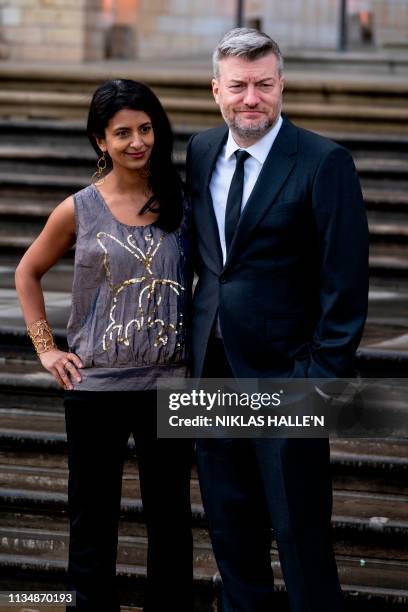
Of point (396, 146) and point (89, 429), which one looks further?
point (396, 146)

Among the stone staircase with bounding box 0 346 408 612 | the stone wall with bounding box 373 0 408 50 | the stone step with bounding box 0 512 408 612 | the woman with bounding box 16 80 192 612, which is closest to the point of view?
the woman with bounding box 16 80 192 612

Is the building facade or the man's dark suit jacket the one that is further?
the building facade

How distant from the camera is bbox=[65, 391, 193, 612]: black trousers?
387 cm

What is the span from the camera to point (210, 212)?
3760 millimetres

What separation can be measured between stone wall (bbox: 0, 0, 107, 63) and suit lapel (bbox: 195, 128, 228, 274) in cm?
1049

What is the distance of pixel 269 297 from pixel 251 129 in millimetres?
471

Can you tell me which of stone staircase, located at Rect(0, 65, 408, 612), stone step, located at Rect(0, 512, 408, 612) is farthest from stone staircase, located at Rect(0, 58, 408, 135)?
stone step, located at Rect(0, 512, 408, 612)

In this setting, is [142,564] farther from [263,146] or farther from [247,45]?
[247,45]

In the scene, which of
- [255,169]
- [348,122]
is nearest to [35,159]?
[348,122]

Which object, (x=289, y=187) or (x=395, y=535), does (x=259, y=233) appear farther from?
(x=395, y=535)

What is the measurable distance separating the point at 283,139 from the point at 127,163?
17.9 inches

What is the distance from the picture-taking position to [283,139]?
3717mm

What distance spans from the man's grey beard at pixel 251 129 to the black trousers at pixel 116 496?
806 mm

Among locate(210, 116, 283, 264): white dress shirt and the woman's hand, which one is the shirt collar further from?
the woman's hand
